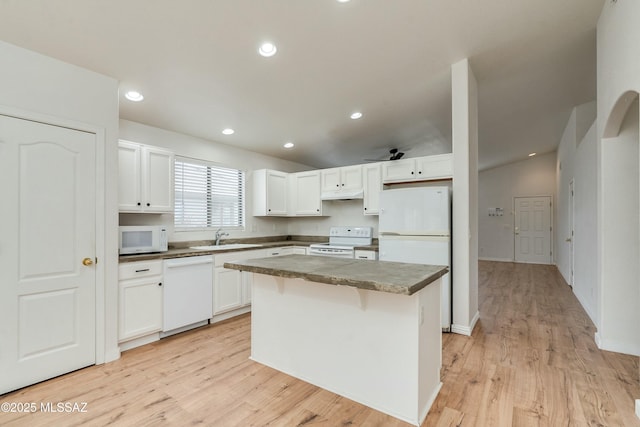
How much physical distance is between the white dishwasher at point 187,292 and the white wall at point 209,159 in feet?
2.58

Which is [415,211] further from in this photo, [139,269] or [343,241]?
[139,269]

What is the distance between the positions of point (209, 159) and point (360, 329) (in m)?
3.56

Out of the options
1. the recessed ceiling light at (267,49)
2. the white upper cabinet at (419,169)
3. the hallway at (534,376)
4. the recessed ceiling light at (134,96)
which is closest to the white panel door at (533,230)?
the hallway at (534,376)

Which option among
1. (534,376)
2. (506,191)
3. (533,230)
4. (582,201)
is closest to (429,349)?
(534,376)

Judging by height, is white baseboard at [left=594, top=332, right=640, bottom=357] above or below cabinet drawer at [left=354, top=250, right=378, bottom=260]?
below

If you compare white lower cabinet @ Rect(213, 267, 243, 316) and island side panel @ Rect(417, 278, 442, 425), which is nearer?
island side panel @ Rect(417, 278, 442, 425)

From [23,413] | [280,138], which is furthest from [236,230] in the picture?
[23,413]

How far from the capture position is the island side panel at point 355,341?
1.80 m

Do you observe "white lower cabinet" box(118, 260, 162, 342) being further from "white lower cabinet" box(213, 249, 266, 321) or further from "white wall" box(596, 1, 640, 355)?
"white wall" box(596, 1, 640, 355)

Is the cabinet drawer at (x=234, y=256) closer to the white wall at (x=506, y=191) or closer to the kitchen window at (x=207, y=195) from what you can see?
the kitchen window at (x=207, y=195)

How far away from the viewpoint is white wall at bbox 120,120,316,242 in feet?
11.8

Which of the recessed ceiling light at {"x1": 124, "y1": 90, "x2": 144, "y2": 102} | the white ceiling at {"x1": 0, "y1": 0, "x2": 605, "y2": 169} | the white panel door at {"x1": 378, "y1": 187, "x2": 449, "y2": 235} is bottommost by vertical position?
the white panel door at {"x1": 378, "y1": 187, "x2": 449, "y2": 235}

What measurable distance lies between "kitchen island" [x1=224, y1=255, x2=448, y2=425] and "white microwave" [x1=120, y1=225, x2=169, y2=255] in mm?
1481

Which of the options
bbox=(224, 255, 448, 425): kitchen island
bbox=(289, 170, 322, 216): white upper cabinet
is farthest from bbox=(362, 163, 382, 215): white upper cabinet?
bbox=(224, 255, 448, 425): kitchen island
